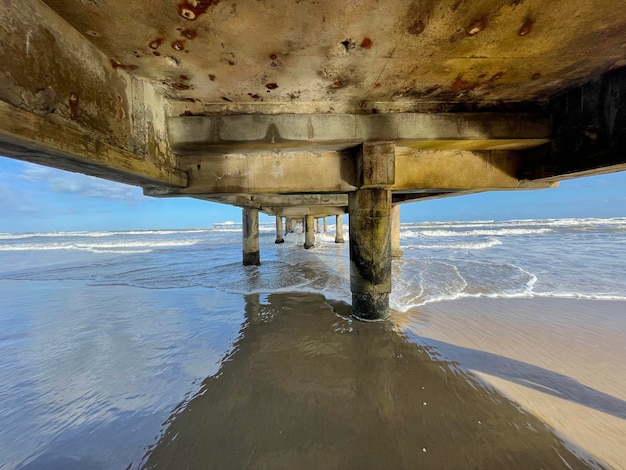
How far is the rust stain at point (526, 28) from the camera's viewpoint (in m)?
2.26

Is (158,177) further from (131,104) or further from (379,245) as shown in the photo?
(379,245)

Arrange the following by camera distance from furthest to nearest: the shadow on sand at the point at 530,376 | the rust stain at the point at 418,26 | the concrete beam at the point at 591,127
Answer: the concrete beam at the point at 591,127, the shadow on sand at the point at 530,376, the rust stain at the point at 418,26

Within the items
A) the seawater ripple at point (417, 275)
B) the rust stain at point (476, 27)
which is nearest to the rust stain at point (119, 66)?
the rust stain at point (476, 27)

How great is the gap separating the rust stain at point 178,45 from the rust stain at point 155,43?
0.11 m

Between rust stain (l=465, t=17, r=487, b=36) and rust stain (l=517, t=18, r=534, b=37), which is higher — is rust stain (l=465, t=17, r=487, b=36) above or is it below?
above

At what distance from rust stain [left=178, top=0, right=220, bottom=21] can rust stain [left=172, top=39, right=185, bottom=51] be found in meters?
0.33

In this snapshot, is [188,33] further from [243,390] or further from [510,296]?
[510,296]

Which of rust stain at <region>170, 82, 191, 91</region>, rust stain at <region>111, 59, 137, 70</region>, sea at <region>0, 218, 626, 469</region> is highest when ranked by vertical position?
rust stain at <region>170, 82, 191, 91</region>

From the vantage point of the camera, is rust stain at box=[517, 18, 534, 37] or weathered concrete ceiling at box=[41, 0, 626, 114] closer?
weathered concrete ceiling at box=[41, 0, 626, 114]

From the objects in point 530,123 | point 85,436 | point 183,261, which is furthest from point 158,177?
point 183,261

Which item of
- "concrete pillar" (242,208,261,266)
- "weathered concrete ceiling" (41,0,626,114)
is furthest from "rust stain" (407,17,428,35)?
"concrete pillar" (242,208,261,266)

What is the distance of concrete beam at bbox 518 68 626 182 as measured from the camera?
3092 millimetres

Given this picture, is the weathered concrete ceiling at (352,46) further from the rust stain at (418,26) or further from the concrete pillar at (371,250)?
the concrete pillar at (371,250)

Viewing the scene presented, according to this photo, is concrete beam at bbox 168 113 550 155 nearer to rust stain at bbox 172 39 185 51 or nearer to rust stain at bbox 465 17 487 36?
rust stain at bbox 172 39 185 51
